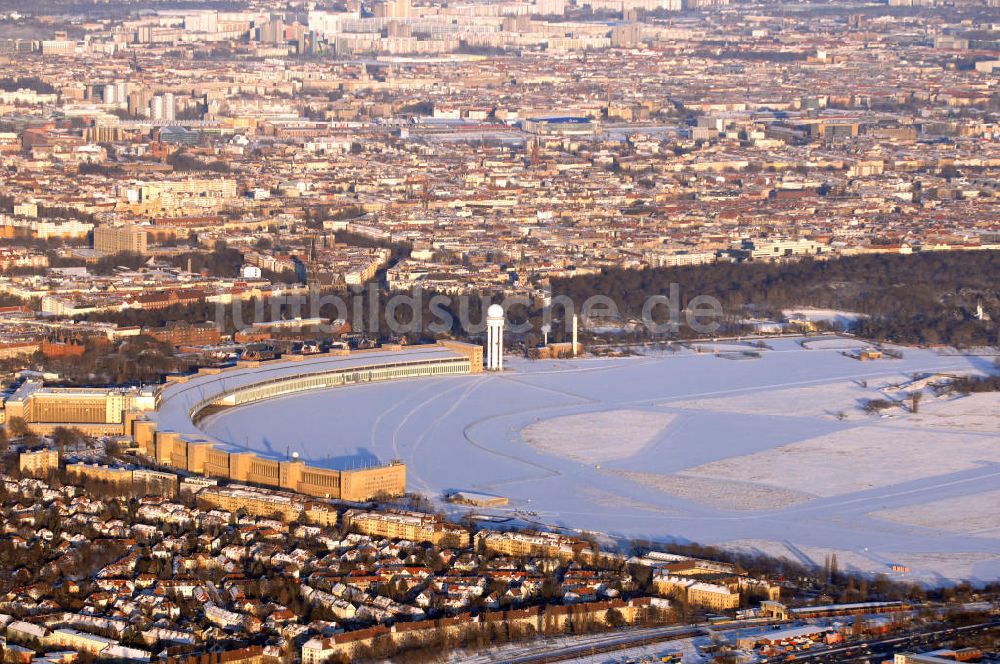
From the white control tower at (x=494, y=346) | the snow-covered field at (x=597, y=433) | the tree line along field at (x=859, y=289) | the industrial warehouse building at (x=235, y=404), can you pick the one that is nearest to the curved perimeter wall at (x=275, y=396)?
the industrial warehouse building at (x=235, y=404)

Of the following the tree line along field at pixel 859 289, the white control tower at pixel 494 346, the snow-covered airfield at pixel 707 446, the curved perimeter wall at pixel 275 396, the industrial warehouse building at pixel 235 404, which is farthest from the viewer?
the tree line along field at pixel 859 289

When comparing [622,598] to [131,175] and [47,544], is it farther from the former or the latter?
[131,175]

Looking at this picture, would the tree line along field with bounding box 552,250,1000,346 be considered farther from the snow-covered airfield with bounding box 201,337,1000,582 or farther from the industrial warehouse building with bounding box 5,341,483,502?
the industrial warehouse building with bounding box 5,341,483,502

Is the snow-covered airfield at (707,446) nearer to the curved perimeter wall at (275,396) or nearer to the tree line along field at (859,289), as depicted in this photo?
the curved perimeter wall at (275,396)

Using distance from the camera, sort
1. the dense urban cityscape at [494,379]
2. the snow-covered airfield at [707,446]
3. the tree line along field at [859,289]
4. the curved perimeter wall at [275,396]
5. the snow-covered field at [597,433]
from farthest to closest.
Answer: the tree line along field at [859,289] → the snow-covered field at [597,433] → the curved perimeter wall at [275,396] → the snow-covered airfield at [707,446] → the dense urban cityscape at [494,379]

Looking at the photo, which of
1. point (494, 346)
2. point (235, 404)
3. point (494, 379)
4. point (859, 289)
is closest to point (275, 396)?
point (235, 404)

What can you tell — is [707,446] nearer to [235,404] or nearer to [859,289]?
[235,404]
